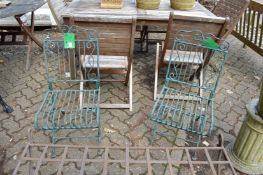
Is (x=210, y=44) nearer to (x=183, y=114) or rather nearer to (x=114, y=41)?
(x=183, y=114)

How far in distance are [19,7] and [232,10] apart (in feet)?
11.4

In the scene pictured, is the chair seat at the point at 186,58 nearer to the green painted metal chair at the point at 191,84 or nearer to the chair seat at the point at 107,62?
the green painted metal chair at the point at 191,84

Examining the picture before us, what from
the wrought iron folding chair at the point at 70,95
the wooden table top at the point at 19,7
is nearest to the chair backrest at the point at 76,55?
the wrought iron folding chair at the point at 70,95

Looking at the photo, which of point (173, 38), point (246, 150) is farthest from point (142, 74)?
point (246, 150)

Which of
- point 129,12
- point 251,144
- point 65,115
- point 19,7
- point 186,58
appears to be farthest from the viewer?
point 19,7

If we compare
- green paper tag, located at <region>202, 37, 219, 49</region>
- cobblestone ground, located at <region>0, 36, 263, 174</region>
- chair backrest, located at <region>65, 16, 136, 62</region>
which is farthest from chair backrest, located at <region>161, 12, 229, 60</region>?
cobblestone ground, located at <region>0, 36, 263, 174</region>

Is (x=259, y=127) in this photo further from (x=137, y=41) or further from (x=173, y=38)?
(x=137, y=41)

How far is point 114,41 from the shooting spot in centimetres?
294

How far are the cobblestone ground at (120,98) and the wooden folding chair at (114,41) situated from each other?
0.35 meters

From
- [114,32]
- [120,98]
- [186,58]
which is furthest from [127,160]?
[186,58]

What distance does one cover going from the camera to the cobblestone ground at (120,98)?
286 cm

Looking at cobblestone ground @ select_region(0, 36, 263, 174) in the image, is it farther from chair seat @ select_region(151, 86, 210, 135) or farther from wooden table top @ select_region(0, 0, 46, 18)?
wooden table top @ select_region(0, 0, 46, 18)

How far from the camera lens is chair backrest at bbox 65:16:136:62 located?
2.76m

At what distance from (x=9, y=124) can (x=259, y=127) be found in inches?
111
